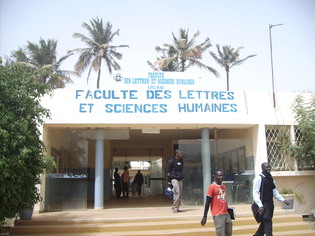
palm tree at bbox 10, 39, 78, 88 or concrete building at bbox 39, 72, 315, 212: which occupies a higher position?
palm tree at bbox 10, 39, 78, 88

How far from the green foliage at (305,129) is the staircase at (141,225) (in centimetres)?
210

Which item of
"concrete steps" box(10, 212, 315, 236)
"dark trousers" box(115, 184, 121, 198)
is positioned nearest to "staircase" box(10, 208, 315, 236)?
"concrete steps" box(10, 212, 315, 236)

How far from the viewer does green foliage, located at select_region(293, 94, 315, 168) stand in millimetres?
9539

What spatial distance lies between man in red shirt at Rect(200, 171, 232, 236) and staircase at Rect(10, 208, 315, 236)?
2.14 m

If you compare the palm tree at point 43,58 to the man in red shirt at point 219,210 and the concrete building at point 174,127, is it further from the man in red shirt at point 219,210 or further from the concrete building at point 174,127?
the man in red shirt at point 219,210

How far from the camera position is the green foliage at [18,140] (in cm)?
623

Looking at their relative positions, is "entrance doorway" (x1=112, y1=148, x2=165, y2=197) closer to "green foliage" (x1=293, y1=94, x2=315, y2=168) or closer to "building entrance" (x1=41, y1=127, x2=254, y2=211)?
"building entrance" (x1=41, y1=127, x2=254, y2=211)

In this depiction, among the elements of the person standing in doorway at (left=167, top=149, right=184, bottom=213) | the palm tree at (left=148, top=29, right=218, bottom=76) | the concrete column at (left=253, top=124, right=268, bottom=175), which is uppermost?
the palm tree at (left=148, top=29, right=218, bottom=76)

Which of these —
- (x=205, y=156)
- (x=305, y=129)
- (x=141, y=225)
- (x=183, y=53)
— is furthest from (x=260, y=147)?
(x=183, y=53)

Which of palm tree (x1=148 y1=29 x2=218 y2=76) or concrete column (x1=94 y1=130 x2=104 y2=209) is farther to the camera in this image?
palm tree (x1=148 y1=29 x2=218 y2=76)

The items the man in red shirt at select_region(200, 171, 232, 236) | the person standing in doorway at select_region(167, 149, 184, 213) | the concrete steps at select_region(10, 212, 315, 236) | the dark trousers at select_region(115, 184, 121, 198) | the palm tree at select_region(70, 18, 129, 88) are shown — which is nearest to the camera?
the man in red shirt at select_region(200, 171, 232, 236)

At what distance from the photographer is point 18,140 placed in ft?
21.1

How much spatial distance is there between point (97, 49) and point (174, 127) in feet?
58.3

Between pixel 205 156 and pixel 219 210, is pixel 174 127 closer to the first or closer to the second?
pixel 205 156
